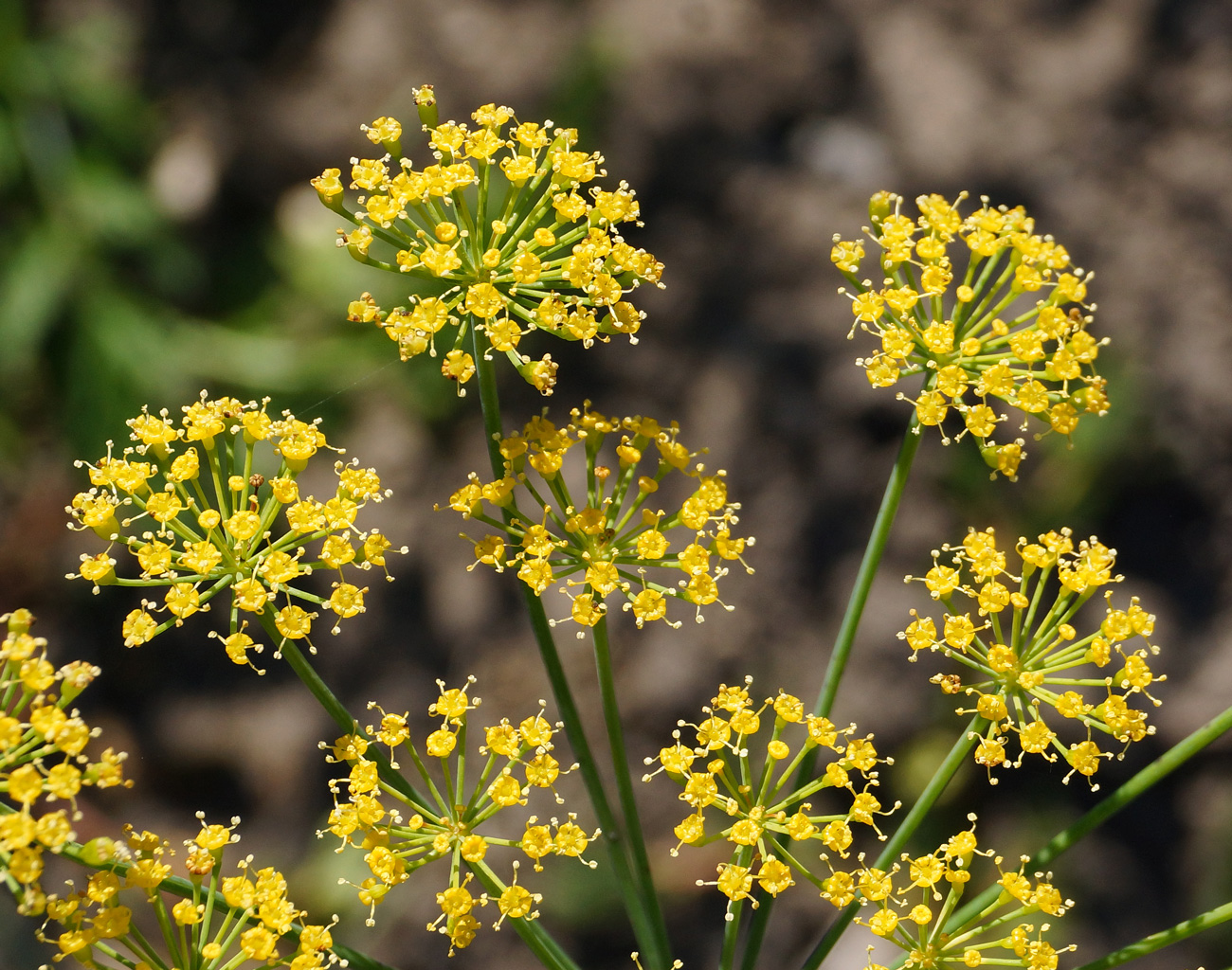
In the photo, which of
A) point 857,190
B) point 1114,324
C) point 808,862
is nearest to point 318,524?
point 808,862

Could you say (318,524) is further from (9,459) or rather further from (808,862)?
(9,459)

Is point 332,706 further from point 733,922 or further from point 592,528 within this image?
point 733,922

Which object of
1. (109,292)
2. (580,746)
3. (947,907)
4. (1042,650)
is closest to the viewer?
(947,907)

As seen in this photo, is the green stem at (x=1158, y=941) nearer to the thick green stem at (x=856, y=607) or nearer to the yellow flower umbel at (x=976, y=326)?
the thick green stem at (x=856, y=607)

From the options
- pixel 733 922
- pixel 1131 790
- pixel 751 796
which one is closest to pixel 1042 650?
pixel 1131 790

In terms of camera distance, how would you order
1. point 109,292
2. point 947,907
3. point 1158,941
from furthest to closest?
point 109,292 < point 947,907 < point 1158,941

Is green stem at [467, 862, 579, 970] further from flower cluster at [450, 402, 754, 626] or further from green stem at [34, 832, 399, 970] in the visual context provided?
flower cluster at [450, 402, 754, 626]

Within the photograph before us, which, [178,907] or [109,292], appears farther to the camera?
[109,292]
